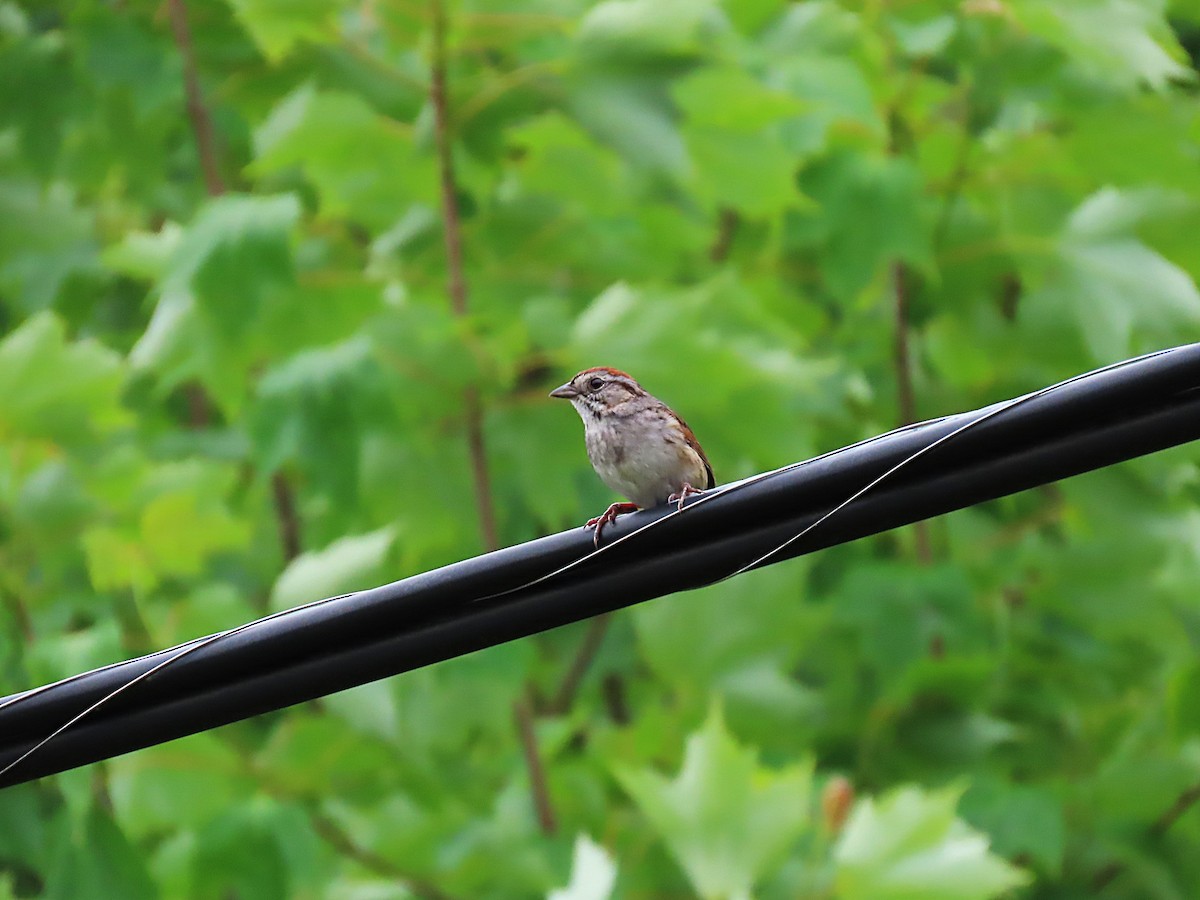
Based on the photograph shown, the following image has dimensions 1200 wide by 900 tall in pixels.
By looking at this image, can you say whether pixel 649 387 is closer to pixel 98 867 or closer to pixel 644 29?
pixel 644 29

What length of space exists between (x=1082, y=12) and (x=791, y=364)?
51.3 inches

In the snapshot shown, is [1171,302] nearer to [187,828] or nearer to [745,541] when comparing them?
[745,541]

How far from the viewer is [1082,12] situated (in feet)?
15.1

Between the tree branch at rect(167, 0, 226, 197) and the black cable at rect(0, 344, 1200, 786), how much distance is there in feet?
10.3

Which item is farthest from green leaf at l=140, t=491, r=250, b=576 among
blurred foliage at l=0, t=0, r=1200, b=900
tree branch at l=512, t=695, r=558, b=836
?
tree branch at l=512, t=695, r=558, b=836

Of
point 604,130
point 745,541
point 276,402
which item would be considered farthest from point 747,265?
point 745,541

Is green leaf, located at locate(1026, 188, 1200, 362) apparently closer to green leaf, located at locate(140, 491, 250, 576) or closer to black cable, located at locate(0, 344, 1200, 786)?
black cable, located at locate(0, 344, 1200, 786)

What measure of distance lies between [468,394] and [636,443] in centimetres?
78

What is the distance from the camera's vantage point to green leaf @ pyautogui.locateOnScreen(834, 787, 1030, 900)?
378cm

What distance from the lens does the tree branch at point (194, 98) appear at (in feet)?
17.7

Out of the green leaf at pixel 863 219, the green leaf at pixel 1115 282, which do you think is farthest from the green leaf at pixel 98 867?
the green leaf at pixel 1115 282

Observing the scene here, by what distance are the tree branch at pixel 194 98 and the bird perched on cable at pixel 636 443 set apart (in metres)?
1.84

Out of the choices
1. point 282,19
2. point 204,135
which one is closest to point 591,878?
point 282,19

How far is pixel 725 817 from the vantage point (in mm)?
3824
